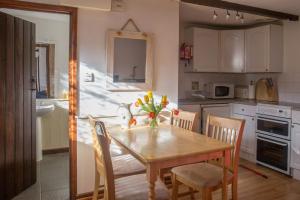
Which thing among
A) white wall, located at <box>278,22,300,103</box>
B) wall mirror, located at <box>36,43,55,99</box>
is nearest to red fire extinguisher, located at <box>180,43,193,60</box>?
white wall, located at <box>278,22,300,103</box>

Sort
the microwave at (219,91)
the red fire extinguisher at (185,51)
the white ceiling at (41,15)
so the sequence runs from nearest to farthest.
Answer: the white ceiling at (41,15), the red fire extinguisher at (185,51), the microwave at (219,91)

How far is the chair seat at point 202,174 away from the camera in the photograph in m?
1.94

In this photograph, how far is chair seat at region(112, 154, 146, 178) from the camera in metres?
2.14

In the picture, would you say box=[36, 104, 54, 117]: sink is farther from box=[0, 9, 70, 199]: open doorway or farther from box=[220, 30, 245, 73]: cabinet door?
box=[220, 30, 245, 73]: cabinet door

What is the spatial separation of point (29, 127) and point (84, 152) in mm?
746

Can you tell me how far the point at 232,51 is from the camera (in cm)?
432

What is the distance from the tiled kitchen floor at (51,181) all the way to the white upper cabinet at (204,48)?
8.07 feet

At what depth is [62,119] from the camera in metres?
4.17

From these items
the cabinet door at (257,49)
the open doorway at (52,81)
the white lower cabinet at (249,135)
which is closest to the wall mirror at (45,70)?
the open doorway at (52,81)

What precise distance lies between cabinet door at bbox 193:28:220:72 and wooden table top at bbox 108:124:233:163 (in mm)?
1964

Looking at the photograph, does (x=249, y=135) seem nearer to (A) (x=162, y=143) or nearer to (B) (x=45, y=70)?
(A) (x=162, y=143)

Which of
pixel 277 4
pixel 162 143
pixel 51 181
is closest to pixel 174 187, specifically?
pixel 162 143

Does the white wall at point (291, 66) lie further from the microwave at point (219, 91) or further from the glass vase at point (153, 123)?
the glass vase at point (153, 123)

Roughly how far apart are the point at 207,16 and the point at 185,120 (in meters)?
1.84
